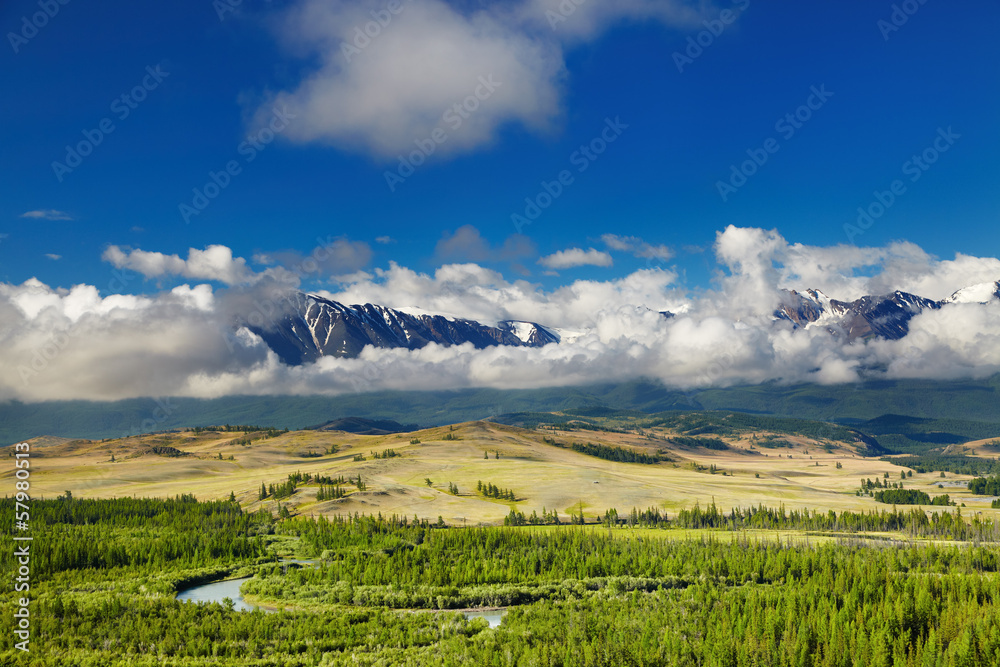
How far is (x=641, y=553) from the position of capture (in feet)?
548

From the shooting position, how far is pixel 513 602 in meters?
133

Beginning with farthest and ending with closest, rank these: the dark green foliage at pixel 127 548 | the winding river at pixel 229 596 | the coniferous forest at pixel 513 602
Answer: the dark green foliage at pixel 127 548 → the winding river at pixel 229 596 → the coniferous forest at pixel 513 602

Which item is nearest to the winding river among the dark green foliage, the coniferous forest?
→ the coniferous forest

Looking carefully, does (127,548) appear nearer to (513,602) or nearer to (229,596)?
(229,596)

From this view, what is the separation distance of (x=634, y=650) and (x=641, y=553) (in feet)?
254

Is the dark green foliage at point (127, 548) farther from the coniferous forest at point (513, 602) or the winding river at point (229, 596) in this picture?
the winding river at point (229, 596)

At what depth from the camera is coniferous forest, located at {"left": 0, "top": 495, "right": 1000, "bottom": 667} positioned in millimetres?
92438

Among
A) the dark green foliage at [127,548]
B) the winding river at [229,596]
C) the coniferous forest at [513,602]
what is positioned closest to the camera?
the coniferous forest at [513,602]

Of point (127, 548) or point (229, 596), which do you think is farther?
point (127, 548)

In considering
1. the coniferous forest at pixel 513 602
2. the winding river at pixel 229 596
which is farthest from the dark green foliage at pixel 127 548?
the winding river at pixel 229 596

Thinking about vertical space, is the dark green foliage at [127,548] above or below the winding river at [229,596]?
above

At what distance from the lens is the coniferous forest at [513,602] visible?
92438mm

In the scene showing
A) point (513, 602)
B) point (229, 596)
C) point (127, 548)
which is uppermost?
point (127, 548)

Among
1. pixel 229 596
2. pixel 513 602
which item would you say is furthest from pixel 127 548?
pixel 513 602
